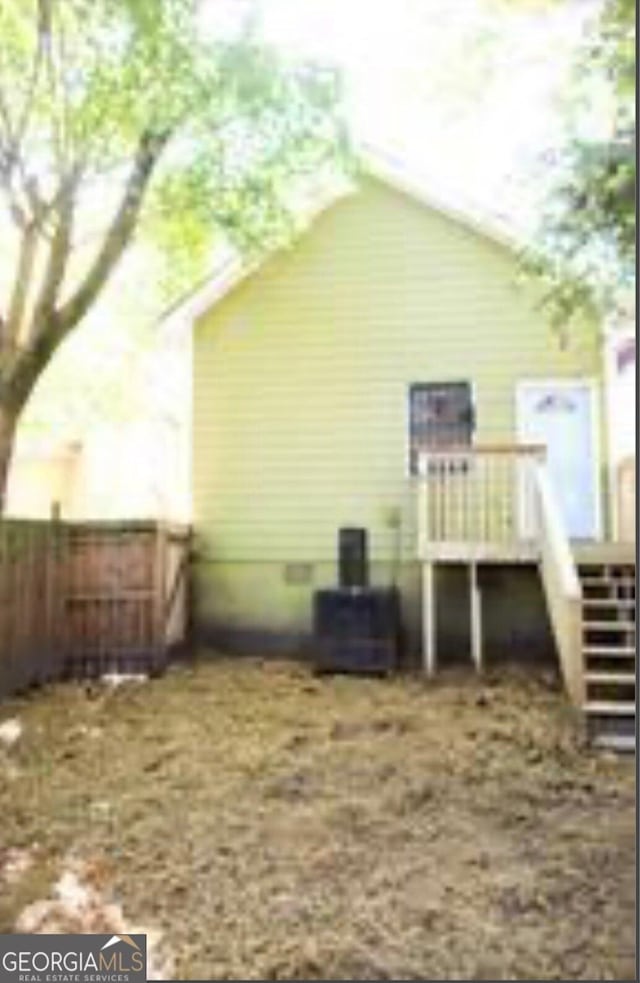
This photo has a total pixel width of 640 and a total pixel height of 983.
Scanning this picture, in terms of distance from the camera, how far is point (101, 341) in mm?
13625

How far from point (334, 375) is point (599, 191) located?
17.2 feet

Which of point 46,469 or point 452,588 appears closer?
point 452,588

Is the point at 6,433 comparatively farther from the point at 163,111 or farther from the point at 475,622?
the point at 475,622

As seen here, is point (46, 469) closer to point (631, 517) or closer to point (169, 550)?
point (169, 550)

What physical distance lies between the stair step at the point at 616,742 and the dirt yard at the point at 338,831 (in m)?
0.16

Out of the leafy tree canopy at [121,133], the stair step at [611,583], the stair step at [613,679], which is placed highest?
the leafy tree canopy at [121,133]

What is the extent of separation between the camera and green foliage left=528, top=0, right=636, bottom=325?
488cm

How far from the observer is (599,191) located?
5.12 metres

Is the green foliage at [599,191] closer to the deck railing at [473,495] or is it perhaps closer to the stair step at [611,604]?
the stair step at [611,604]

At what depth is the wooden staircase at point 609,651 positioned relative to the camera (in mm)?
6316

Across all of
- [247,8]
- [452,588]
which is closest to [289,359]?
[452,588]

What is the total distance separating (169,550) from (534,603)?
3461 millimetres

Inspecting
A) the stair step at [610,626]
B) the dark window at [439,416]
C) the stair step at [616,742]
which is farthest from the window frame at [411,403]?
the stair step at [616,742]

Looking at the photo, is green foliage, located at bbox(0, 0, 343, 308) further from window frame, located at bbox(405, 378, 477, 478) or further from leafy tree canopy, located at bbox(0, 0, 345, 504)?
window frame, located at bbox(405, 378, 477, 478)
